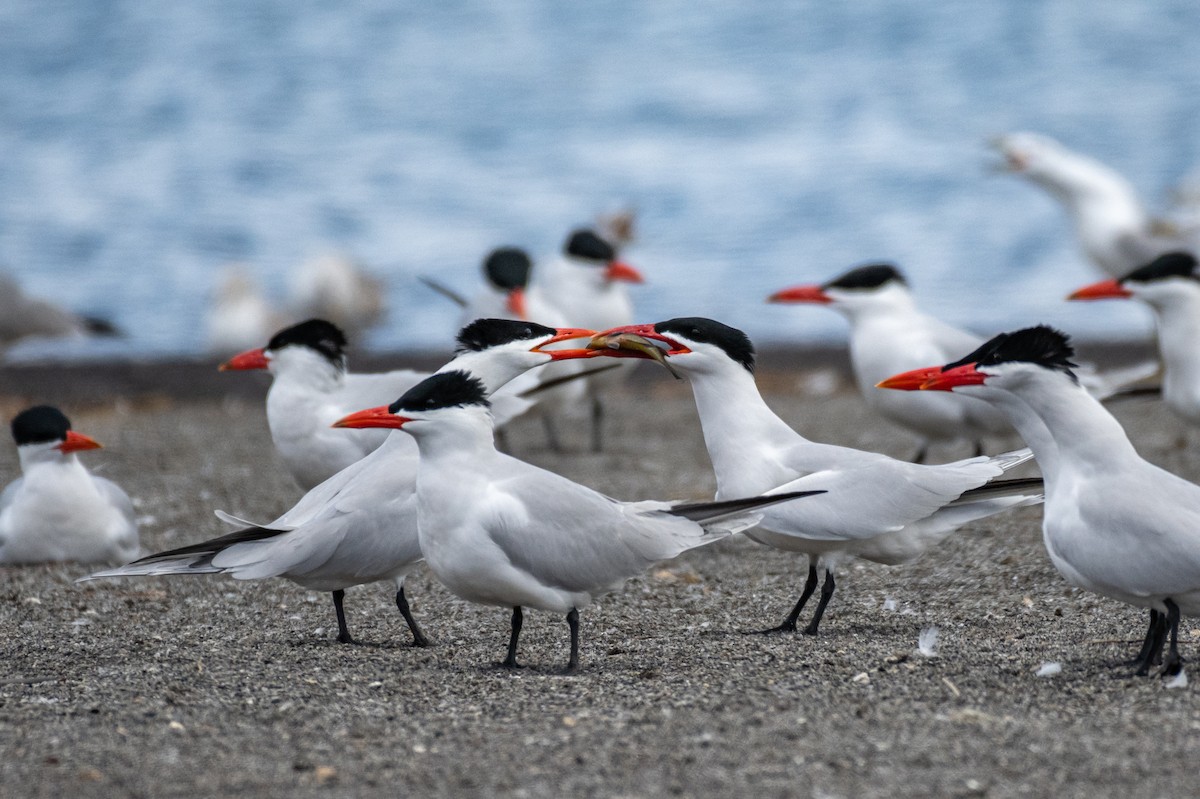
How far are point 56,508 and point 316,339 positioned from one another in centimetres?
116

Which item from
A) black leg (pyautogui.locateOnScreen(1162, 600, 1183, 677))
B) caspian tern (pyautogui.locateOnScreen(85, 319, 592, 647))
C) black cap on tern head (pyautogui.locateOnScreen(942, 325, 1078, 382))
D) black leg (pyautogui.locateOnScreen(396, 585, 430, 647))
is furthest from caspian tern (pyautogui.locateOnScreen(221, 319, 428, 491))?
black leg (pyautogui.locateOnScreen(1162, 600, 1183, 677))

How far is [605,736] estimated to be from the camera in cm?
297

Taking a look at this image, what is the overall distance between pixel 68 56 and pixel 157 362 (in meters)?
12.0

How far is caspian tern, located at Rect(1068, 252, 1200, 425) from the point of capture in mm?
6137

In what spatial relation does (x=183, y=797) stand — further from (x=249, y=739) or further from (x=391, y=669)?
(x=391, y=669)

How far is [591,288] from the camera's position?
853 centimetres

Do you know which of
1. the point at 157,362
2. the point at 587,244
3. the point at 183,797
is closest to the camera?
the point at 183,797

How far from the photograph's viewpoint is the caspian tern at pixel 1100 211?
926 cm

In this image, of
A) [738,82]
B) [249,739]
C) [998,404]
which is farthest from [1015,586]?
[738,82]

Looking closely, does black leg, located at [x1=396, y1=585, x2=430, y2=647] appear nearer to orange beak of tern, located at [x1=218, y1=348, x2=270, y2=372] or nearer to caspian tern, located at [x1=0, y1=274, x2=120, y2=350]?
orange beak of tern, located at [x1=218, y1=348, x2=270, y2=372]

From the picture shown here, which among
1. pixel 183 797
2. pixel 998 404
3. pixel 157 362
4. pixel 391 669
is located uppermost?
pixel 998 404

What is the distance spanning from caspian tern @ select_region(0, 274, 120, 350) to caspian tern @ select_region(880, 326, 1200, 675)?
8870 millimetres

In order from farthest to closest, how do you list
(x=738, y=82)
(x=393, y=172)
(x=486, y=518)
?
(x=738, y=82) < (x=393, y=172) < (x=486, y=518)

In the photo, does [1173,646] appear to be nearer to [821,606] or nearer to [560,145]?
[821,606]
